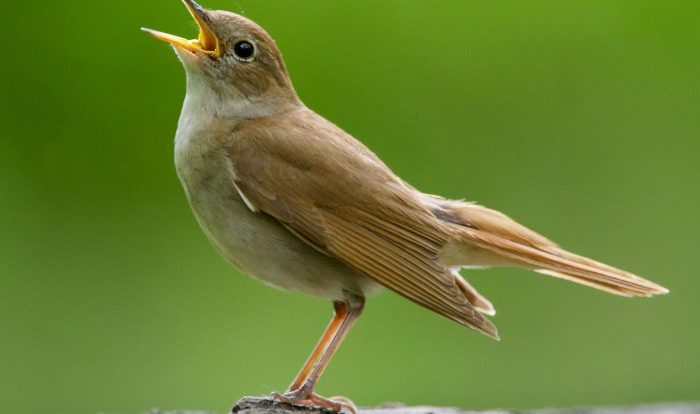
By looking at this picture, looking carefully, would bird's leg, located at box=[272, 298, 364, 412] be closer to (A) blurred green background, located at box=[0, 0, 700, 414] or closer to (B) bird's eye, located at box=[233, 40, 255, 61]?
(B) bird's eye, located at box=[233, 40, 255, 61]

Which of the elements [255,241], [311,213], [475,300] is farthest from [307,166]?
[475,300]

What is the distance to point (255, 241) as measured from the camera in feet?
22.4

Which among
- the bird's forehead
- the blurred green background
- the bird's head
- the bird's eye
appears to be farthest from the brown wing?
the blurred green background

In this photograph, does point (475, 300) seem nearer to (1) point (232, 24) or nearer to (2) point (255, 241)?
(2) point (255, 241)

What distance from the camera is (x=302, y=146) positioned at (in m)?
7.04

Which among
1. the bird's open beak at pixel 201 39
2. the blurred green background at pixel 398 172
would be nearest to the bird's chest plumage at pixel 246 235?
the bird's open beak at pixel 201 39

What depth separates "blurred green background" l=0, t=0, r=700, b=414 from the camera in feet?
29.0

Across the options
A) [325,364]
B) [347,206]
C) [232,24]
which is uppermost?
[232,24]

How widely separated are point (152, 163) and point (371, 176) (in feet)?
8.65

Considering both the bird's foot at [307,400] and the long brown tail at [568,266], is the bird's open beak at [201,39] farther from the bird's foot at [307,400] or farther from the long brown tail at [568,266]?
the bird's foot at [307,400]

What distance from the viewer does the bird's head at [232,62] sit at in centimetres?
709

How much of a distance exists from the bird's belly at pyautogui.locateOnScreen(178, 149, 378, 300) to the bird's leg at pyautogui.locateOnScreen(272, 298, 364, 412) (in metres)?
0.21

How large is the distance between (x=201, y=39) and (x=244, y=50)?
0.22m

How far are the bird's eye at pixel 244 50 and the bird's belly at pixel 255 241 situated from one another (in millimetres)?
562
